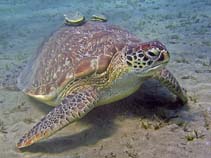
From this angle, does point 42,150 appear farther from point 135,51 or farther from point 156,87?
point 156,87

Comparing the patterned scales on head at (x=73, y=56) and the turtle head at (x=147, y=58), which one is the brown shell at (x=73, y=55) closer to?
the patterned scales on head at (x=73, y=56)

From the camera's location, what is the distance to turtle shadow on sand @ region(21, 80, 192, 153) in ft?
13.4

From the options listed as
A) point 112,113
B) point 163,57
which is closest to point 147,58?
point 163,57

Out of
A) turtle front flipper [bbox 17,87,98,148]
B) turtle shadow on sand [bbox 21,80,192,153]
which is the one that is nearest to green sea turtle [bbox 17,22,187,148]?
turtle front flipper [bbox 17,87,98,148]

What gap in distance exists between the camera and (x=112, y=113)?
477 cm

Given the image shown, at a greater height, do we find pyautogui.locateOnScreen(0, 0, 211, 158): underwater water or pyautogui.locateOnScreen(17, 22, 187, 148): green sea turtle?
pyautogui.locateOnScreen(17, 22, 187, 148): green sea turtle

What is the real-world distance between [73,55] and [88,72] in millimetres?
499

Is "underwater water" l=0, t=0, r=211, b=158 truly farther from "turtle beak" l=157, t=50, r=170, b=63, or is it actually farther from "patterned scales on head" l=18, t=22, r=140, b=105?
"turtle beak" l=157, t=50, r=170, b=63

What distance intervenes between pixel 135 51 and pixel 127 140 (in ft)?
4.02

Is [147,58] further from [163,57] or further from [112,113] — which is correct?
[112,113]

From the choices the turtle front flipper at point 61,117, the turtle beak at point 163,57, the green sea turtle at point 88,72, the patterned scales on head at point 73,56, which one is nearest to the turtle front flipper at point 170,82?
the green sea turtle at point 88,72

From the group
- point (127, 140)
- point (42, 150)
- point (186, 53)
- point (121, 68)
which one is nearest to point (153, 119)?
point (127, 140)

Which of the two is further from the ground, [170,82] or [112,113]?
[170,82]

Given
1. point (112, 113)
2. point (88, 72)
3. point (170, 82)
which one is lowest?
point (112, 113)
